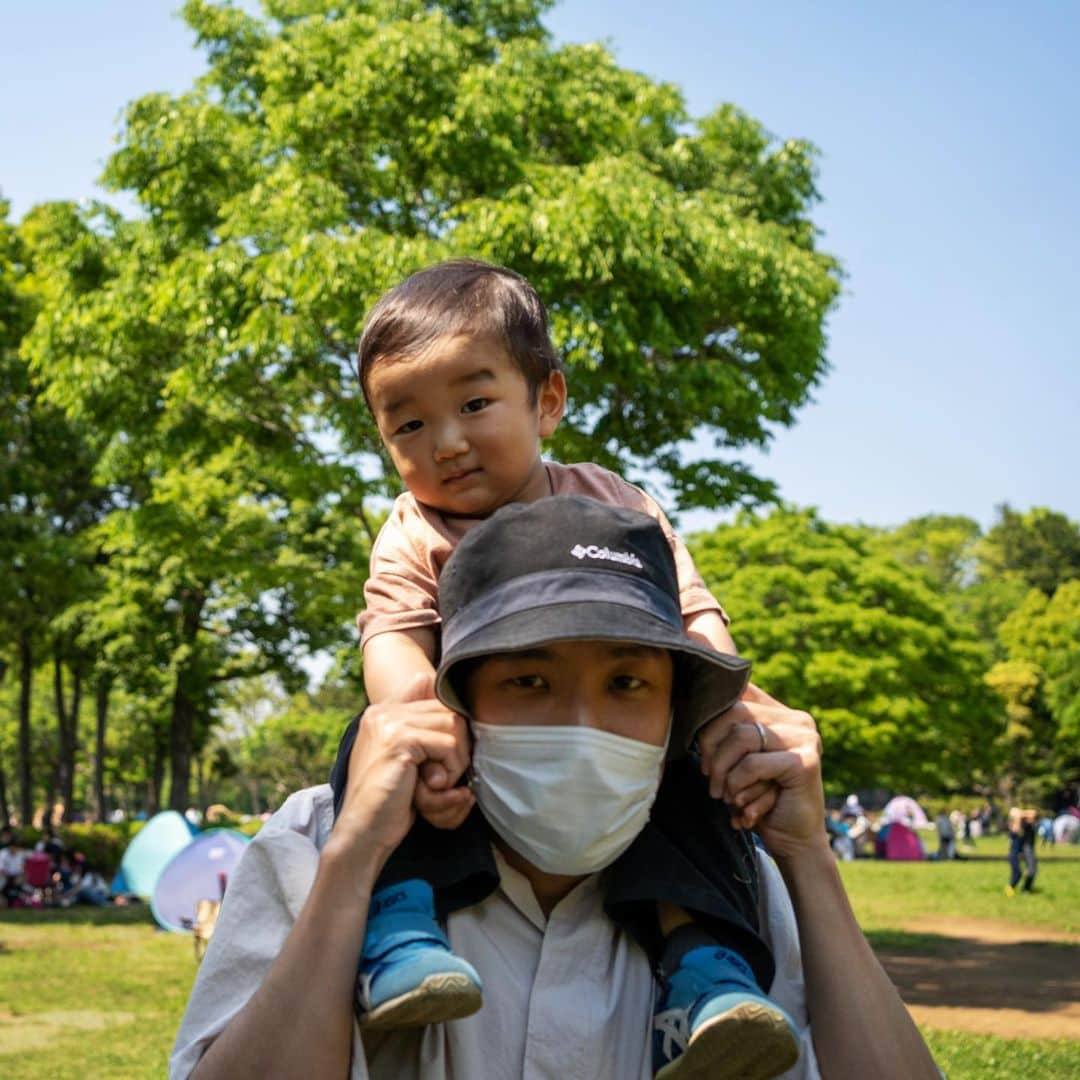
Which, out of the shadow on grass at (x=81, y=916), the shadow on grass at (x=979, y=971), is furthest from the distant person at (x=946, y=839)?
the shadow on grass at (x=81, y=916)

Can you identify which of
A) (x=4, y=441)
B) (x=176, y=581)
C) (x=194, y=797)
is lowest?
(x=194, y=797)

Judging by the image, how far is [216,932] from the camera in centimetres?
198

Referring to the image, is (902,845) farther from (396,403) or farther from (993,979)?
(396,403)

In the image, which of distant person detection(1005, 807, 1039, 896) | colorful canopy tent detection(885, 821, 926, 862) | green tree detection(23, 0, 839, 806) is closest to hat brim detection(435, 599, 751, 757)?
green tree detection(23, 0, 839, 806)

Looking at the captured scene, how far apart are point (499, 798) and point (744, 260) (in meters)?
11.7

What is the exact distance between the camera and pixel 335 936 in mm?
1811

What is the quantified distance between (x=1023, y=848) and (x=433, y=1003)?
26.8 metres

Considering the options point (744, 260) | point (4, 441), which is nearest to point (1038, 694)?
point (4, 441)

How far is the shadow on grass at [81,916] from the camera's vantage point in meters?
22.8

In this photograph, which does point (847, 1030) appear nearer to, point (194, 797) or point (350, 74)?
point (350, 74)

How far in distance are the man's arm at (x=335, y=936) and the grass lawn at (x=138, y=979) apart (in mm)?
8829

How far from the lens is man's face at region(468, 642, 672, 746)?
1902 mm

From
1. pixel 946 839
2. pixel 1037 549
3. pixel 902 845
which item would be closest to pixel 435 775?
pixel 946 839

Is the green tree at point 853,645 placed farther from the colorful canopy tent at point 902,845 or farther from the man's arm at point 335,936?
the man's arm at point 335,936
